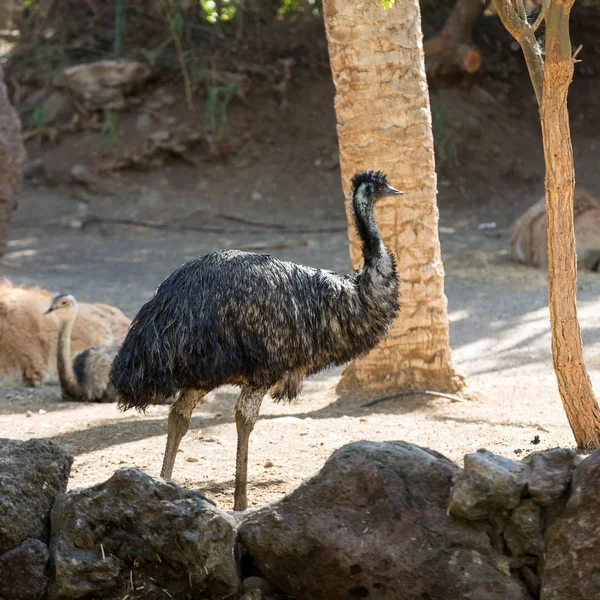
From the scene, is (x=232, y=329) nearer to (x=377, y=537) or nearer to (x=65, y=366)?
(x=377, y=537)

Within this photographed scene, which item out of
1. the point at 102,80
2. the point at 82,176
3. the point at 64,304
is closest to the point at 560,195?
the point at 64,304

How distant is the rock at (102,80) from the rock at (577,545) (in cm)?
1446

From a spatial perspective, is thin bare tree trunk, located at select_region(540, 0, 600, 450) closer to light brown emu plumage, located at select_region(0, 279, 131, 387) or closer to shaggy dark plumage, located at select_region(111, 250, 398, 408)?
shaggy dark plumage, located at select_region(111, 250, 398, 408)

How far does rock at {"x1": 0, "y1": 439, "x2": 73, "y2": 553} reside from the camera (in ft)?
12.6

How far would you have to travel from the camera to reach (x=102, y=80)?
16.9 metres

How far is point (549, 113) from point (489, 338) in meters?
4.36

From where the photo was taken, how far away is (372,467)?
3688 mm

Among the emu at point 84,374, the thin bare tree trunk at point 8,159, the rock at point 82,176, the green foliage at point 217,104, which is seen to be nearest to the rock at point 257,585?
the emu at point 84,374

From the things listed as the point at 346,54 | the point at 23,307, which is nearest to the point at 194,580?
the point at 346,54

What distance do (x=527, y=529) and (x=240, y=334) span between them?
172 cm

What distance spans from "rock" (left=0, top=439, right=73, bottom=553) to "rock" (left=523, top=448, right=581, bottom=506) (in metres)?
1.82

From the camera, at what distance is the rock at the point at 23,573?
12.6ft

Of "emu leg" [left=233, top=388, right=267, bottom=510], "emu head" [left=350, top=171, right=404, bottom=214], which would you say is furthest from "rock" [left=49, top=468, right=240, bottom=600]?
"emu head" [left=350, top=171, right=404, bottom=214]

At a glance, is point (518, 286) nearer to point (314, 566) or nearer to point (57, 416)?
point (57, 416)
